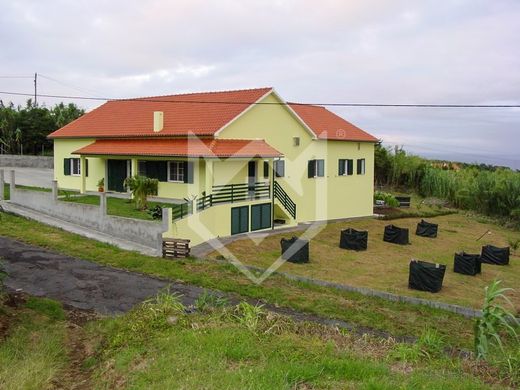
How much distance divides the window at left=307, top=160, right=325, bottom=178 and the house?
58 millimetres

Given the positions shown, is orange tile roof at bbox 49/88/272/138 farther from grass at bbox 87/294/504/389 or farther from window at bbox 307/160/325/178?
grass at bbox 87/294/504/389

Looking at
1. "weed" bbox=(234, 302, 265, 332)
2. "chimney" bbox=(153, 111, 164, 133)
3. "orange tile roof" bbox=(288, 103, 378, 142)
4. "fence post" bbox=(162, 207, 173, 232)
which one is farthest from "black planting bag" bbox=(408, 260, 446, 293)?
"chimney" bbox=(153, 111, 164, 133)

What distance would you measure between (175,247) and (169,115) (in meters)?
11.6

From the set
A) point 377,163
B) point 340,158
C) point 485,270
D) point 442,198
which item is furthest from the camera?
point 377,163

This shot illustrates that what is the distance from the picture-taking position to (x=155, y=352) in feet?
23.9

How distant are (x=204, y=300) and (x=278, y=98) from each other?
1783cm

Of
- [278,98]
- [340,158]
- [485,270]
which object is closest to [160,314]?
[485,270]

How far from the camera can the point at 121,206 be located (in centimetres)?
2283

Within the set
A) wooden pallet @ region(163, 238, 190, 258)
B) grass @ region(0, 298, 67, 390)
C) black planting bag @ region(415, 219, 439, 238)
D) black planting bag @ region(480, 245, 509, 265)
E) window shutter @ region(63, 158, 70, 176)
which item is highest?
window shutter @ region(63, 158, 70, 176)

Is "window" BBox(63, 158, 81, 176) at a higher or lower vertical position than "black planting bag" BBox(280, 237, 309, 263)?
higher

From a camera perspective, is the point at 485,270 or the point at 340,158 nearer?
the point at 485,270

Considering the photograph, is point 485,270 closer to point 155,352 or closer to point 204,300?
point 204,300

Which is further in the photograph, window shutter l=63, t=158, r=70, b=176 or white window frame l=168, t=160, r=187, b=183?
window shutter l=63, t=158, r=70, b=176

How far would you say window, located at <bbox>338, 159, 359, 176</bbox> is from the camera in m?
30.6
